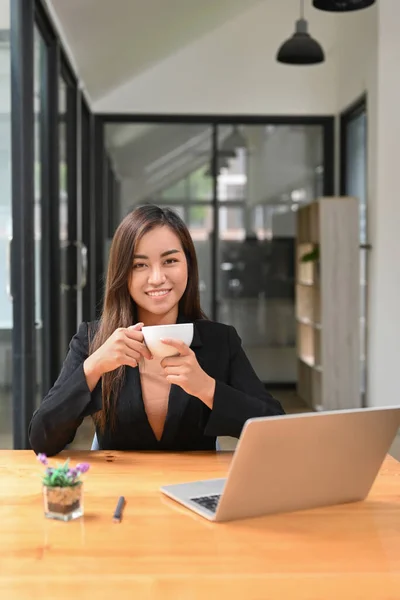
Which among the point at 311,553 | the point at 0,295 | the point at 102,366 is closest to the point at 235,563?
the point at 311,553

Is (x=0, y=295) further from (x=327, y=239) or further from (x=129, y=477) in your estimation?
(x=327, y=239)

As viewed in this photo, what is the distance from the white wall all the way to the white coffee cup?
20.5 feet

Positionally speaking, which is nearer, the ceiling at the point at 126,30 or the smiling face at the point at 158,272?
the smiling face at the point at 158,272

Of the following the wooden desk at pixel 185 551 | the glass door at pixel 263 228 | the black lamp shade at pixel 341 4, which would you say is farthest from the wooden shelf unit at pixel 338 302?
the wooden desk at pixel 185 551

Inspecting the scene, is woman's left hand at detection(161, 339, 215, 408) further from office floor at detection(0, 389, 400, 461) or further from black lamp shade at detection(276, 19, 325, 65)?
black lamp shade at detection(276, 19, 325, 65)

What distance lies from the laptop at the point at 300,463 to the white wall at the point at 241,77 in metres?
6.42

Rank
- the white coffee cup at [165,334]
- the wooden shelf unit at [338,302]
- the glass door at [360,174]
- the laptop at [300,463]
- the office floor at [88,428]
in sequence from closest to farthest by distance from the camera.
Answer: the laptop at [300,463], the white coffee cup at [165,334], the office floor at [88,428], the wooden shelf unit at [338,302], the glass door at [360,174]

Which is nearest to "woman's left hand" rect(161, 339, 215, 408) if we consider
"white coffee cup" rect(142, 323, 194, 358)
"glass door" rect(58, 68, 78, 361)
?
"white coffee cup" rect(142, 323, 194, 358)

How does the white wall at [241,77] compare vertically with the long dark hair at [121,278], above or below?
above

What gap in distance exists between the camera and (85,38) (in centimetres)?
547

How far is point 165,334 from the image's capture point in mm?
1568

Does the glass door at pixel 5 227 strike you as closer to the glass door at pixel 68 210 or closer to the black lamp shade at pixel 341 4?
the black lamp shade at pixel 341 4

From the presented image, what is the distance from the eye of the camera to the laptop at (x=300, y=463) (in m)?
1.30

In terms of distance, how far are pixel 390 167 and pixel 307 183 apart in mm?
1837
